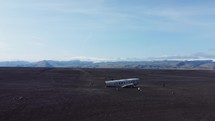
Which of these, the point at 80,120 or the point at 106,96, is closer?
the point at 80,120

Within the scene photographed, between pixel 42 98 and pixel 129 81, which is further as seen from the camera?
pixel 129 81

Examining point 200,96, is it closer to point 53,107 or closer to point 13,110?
point 53,107

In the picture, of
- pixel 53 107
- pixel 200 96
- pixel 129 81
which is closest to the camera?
pixel 53 107

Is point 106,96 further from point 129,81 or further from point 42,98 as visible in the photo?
point 129,81

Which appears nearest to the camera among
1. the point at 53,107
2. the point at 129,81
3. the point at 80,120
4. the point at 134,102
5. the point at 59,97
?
the point at 80,120

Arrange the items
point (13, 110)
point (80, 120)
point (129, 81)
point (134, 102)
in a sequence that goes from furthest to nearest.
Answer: point (129, 81)
point (134, 102)
point (13, 110)
point (80, 120)

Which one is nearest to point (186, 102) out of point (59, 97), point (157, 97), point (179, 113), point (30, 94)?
point (157, 97)

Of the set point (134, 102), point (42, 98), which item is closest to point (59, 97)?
point (42, 98)

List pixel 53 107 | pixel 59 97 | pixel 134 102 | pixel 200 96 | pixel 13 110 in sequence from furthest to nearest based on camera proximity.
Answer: pixel 200 96 → pixel 59 97 → pixel 134 102 → pixel 53 107 → pixel 13 110
